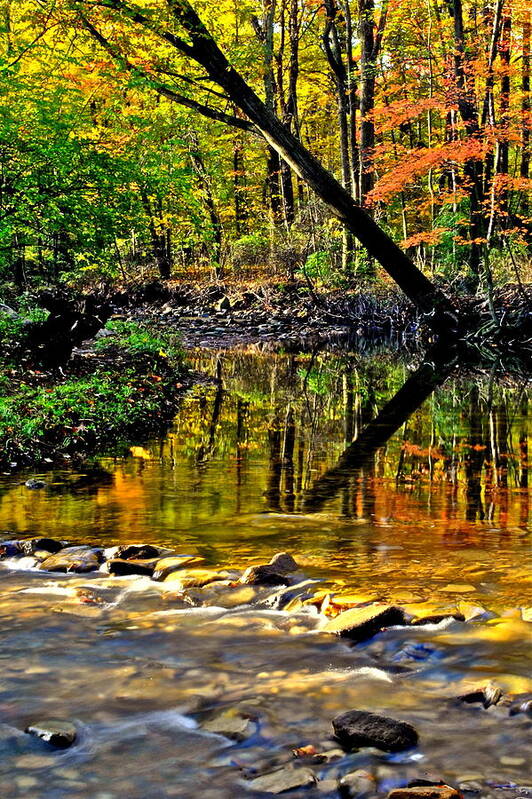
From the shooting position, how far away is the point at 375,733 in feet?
7.57

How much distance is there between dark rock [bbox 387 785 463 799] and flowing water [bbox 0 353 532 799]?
124 millimetres

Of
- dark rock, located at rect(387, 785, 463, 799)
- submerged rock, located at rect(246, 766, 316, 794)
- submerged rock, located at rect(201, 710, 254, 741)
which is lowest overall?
submerged rock, located at rect(246, 766, 316, 794)

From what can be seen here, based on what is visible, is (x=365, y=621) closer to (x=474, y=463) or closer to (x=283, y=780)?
(x=283, y=780)

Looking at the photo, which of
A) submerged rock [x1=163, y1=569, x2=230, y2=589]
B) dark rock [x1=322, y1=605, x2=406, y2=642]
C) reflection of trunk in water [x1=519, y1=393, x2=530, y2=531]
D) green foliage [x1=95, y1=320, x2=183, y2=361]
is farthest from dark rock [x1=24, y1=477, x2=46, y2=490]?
green foliage [x1=95, y1=320, x2=183, y2=361]

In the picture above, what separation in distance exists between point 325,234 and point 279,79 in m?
8.69

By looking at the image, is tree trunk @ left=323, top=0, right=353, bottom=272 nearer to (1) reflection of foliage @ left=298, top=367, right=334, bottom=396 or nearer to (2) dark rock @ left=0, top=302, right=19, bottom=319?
(1) reflection of foliage @ left=298, top=367, right=334, bottom=396

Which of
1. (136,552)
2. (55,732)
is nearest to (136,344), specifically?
(136,552)

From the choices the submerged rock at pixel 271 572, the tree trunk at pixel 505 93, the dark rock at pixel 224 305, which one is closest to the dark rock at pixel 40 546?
the submerged rock at pixel 271 572

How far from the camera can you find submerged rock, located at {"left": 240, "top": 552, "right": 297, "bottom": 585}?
393 cm

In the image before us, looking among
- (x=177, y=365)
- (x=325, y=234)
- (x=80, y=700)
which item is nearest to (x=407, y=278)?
(x=177, y=365)

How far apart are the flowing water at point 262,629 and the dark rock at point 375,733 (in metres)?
0.04

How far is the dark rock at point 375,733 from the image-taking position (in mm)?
2289

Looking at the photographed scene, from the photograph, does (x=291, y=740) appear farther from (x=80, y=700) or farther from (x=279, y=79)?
(x=279, y=79)

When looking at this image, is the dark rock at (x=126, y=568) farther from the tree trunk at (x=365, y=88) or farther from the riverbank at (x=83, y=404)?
the tree trunk at (x=365, y=88)
